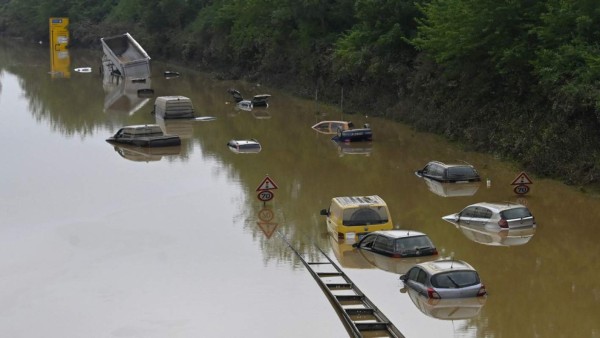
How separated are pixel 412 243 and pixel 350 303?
4.30 meters

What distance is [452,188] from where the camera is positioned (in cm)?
3800

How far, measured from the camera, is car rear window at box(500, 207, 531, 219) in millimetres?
30625

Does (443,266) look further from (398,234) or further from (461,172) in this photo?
(461,172)

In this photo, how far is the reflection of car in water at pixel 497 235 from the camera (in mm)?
29828

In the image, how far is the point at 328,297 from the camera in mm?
24484

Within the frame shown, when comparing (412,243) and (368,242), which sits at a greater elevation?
(412,243)

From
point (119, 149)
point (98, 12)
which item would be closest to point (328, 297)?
point (119, 149)

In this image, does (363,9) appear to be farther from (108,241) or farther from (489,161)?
(108,241)

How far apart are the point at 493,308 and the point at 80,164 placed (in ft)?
91.8

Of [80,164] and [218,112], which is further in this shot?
[218,112]

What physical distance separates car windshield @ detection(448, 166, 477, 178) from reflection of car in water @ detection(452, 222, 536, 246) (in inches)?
281

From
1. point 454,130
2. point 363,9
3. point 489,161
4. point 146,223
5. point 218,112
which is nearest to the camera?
point 146,223

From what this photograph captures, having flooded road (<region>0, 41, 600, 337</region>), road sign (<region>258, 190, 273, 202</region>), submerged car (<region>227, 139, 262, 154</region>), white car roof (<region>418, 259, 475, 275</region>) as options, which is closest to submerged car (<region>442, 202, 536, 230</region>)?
flooded road (<region>0, 41, 600, 337</region>)

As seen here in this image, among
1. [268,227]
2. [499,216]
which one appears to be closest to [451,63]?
[499,216]
